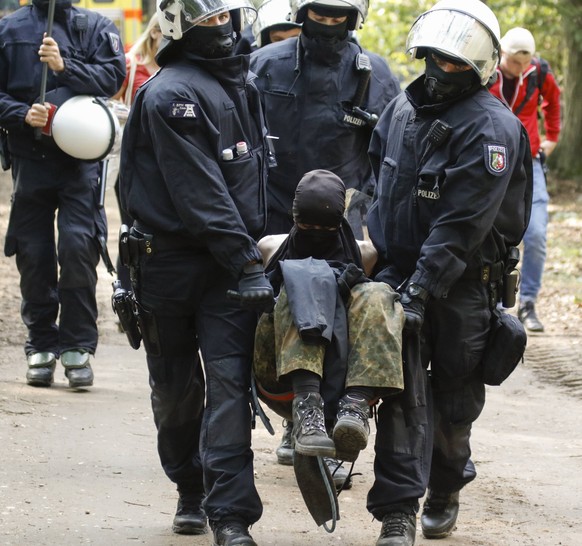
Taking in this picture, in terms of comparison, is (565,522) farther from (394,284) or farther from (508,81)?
(508,81)

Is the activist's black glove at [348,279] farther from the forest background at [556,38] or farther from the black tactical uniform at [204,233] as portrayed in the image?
the forest background at [556,38]

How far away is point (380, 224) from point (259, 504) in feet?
4.24

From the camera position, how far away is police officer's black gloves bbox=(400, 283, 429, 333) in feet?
15.4

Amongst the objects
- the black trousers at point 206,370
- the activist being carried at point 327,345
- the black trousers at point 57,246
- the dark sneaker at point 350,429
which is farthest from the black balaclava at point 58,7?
the dark sneaker at point 350,429

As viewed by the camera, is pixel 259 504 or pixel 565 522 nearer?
pixel 259 504

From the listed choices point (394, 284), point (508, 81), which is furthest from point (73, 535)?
point (508, 81)

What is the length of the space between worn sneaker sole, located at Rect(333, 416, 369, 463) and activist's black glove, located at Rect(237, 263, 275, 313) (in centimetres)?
51

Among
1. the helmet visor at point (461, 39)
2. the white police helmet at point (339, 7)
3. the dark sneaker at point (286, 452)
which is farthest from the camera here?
the dark sneaker at point (286, 452)

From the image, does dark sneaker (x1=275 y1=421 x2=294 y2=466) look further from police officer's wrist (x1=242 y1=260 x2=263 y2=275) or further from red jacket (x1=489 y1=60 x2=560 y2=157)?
red jacket (x1=489 y1=60 x2=560 y2=157)

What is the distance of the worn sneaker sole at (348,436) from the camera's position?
4359 mm

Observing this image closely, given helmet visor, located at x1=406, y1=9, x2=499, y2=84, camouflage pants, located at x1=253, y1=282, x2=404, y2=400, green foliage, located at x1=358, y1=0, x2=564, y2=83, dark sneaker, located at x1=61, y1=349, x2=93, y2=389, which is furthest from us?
green foliage, located at x1=358, y1=0, x2=564, y2=83

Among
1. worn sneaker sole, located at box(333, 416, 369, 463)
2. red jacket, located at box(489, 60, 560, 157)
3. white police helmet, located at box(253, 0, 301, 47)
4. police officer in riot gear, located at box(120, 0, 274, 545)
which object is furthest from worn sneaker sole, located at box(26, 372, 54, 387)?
red jacket, located at box(489, 60, 560, 157)

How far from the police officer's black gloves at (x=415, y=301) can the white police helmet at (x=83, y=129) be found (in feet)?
10.5

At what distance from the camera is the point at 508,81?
10180 mm
